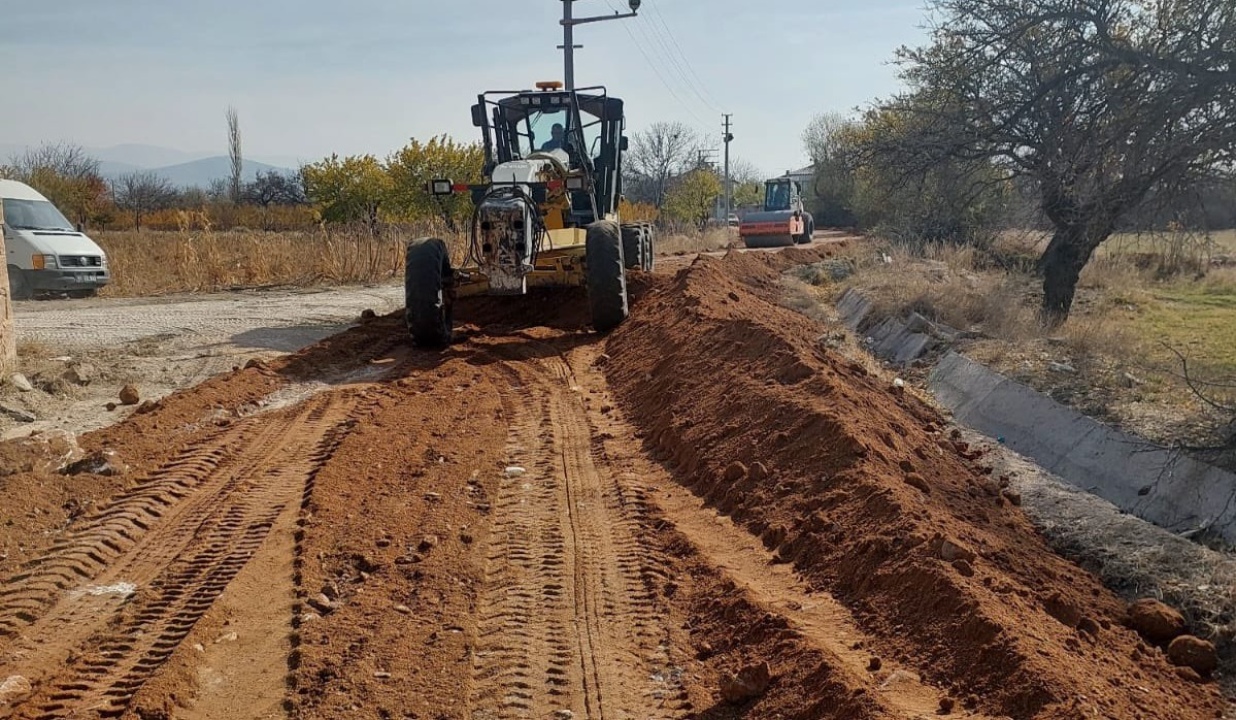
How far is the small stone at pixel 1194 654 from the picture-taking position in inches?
167

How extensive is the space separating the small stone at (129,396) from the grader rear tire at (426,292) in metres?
3.08

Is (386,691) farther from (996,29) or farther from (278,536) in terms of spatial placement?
(996,29)

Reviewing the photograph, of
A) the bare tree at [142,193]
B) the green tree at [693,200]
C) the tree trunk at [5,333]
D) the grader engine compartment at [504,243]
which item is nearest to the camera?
the tree trunk at [5,333]

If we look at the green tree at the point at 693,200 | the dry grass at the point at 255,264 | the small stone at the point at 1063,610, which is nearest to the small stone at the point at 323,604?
the small stone at the point at 1063,610

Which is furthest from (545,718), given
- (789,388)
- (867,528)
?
(789,388)

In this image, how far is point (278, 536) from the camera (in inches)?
225

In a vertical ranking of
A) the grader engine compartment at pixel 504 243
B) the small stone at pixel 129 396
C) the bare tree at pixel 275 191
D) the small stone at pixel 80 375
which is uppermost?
the bare tree at pixel 275 191

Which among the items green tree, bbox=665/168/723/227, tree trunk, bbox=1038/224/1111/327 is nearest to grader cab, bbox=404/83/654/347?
tree trunk, bbox=1038/224/1111/327

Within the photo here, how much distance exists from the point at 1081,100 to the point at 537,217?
19.3 feet

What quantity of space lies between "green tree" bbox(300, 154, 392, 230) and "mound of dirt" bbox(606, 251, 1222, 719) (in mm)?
27281

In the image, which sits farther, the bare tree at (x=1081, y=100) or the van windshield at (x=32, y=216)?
the van windshield at (x=32, y=216)

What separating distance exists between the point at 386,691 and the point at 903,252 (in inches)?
735

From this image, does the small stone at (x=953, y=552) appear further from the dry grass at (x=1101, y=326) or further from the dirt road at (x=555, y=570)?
the dry grass at (x=1101, y=326)

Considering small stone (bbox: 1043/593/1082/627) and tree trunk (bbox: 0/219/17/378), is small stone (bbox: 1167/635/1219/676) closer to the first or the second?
small stone (bbox: 1043/593/1082/627)
